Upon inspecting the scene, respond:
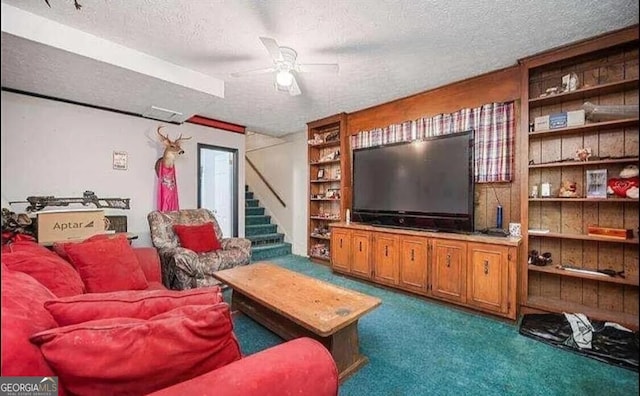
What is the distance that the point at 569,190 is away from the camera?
2131 mm

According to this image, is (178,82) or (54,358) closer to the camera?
(54,358)

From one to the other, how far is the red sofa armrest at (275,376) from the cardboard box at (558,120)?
2545mm

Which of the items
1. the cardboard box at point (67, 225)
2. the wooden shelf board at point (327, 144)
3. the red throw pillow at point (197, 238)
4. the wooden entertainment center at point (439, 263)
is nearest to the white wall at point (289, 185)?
the wooden shelf board at point (327, 144)

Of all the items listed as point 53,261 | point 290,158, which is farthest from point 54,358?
point 290,158

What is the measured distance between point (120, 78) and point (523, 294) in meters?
4.29

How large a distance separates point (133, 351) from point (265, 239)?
4550mm

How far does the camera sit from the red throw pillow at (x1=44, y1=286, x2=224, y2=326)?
0.90 m

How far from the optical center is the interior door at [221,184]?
4803 millimetres

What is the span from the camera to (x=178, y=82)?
279cm

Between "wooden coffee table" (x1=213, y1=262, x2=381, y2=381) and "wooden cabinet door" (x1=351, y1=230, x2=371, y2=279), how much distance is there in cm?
138

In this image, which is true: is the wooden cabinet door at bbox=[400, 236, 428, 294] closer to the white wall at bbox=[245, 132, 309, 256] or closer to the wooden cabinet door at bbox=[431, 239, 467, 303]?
the wooden cabinet door at bbox=[431, 239, 467, 303]

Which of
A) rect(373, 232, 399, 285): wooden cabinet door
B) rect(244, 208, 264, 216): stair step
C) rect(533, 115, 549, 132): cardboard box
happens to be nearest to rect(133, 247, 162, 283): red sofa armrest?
rect(373, 232, 399, 285): wooden cabinet door

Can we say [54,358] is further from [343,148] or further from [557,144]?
[343,148]

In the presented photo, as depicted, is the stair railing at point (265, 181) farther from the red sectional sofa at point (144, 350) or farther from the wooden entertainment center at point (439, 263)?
the red sectional sofa at point (144, 350)
